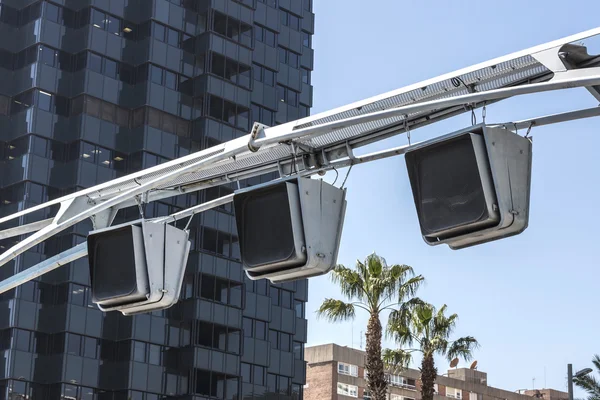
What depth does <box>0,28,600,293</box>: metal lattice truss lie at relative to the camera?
8.42m

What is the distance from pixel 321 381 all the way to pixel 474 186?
7505 cm

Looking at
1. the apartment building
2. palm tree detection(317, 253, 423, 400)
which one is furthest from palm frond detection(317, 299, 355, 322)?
the apartment building

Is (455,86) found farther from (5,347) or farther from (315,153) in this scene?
(5,347)

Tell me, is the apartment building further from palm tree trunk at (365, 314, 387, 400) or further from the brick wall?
palm tree trunk at (365, 314, 387, 400)

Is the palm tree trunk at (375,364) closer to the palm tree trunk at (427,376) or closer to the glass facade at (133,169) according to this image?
the palm tree trunk at (427,376)

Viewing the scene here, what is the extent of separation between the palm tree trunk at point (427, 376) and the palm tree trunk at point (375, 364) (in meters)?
4.46

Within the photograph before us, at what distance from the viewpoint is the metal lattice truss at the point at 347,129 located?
8422mm

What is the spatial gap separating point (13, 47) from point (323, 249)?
195ft

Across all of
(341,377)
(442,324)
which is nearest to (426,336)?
(442,324)

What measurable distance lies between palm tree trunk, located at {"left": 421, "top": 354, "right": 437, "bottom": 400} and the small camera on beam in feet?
137

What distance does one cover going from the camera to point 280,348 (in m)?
71.2

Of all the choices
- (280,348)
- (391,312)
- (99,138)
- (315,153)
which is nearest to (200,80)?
(99,138)

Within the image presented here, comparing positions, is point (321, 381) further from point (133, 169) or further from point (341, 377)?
point (133, 169)

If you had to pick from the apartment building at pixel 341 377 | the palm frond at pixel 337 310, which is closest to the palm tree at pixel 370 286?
the palm frond at pixel 337 310
